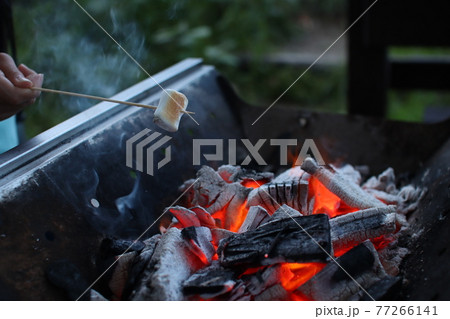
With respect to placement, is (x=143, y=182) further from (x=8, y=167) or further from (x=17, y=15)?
(x=17, y=15)

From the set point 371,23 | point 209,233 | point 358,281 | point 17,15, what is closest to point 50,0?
point 17,15

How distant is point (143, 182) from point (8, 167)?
1.77 ft

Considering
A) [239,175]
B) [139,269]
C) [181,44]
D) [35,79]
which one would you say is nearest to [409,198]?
[239,175]

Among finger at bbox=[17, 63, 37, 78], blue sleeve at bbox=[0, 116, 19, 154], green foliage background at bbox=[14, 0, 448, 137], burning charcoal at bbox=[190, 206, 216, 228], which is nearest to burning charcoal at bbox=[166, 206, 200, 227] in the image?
burning charcoal at bbox=[190, 206, 216, 228]

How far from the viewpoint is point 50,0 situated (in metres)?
5.02

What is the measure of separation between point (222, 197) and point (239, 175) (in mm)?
193

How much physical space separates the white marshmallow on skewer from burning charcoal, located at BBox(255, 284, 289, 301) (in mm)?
672

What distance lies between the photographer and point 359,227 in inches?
68.8

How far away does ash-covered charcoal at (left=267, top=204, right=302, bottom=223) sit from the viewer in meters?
1.78

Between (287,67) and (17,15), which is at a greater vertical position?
(17,15)

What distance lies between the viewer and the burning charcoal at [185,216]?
6.06ft

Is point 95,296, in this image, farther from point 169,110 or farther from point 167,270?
point 169,110

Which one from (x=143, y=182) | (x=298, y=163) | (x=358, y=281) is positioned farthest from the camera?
(x=298, y=163)
